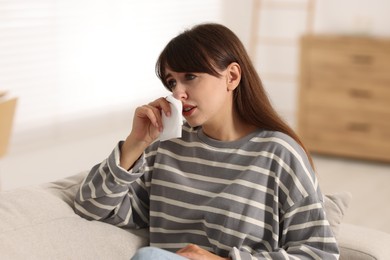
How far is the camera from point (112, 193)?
1.89 meters

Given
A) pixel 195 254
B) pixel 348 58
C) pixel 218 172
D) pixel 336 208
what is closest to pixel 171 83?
pixel 218 172

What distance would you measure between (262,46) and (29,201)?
4.52m

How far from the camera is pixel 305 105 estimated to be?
5258mm

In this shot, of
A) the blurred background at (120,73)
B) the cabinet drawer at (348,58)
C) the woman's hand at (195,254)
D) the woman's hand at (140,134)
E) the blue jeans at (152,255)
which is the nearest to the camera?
the blue jeans at (152,255)

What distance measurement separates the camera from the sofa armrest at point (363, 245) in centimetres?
189

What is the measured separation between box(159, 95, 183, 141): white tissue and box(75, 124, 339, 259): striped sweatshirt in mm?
93

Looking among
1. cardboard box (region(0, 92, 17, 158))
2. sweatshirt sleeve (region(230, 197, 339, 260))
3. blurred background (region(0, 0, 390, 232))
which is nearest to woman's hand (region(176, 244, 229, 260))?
sweatshirt sleeve (region(230, 197, 339, 260))

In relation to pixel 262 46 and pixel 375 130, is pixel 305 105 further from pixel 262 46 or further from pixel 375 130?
pixel 262 46

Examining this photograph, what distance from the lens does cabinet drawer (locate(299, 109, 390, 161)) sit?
5.02 metres

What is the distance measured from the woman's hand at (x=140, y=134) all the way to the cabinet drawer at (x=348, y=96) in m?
3.35

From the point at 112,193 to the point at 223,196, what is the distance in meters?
0.28

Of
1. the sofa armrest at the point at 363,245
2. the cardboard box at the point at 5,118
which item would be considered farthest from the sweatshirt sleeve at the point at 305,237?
the cardboard box at the point at 5,118

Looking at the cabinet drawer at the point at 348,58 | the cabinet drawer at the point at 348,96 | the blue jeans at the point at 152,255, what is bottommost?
the cabinet drawer at the point at 348,96

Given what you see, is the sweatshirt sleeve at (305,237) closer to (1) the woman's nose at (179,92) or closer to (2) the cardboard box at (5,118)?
(1) the woman's nose at (179,92)
